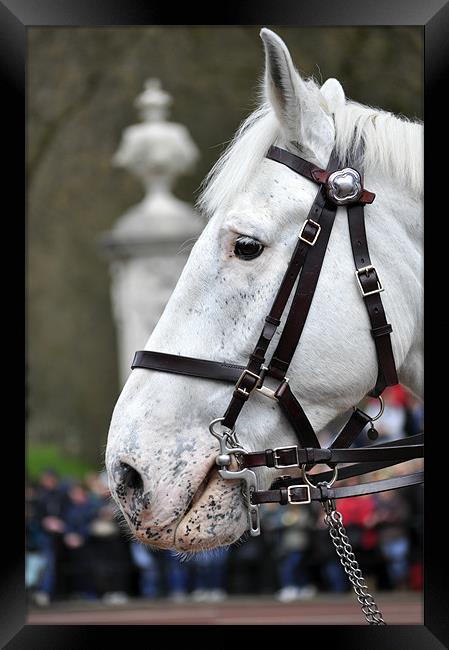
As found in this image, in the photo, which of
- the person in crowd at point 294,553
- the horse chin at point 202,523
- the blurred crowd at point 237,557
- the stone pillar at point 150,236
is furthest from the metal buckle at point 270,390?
the person in crowd at point 294,553

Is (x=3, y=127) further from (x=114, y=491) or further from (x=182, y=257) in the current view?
(x=182, y=257)

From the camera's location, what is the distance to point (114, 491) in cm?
323

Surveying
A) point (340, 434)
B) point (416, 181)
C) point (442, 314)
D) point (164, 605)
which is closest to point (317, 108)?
point (416, 181)

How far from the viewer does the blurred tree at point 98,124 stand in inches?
624

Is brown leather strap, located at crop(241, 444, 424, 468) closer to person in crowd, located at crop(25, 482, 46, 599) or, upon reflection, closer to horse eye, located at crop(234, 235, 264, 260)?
horse eye, located at crop(234, 235, 264, 260)

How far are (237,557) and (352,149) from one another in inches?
441

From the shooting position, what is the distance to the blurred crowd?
1312 centimetres

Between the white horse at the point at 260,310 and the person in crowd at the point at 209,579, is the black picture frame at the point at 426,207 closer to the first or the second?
the white horse at the point at 260,310

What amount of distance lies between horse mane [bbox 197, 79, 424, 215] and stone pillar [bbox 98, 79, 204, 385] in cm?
916

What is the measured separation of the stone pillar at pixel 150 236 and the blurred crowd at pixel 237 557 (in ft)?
7.74

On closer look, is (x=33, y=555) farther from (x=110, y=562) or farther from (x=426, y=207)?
(x=426, y=207)

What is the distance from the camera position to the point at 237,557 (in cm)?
1403

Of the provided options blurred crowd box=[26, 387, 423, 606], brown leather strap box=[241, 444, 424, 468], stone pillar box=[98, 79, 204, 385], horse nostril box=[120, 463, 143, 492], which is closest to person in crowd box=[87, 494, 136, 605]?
blurred crowd box=[26, 387, 423, 606]

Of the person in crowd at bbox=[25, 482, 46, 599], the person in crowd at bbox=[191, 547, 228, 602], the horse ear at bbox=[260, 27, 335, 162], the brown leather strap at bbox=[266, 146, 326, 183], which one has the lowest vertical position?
the person in crowd at bbox=[191, 547, 228, 602]
